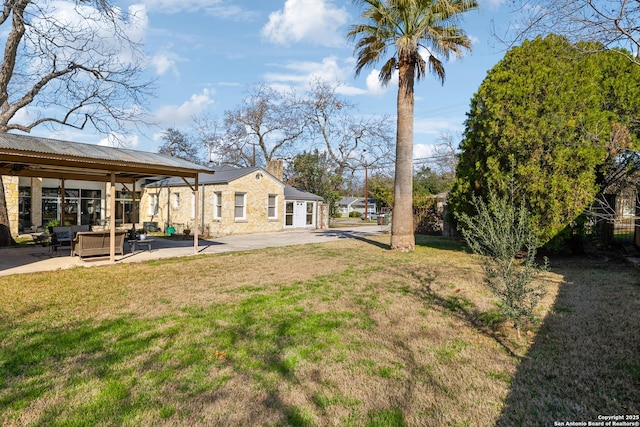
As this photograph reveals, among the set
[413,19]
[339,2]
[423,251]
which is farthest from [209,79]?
[423,251]

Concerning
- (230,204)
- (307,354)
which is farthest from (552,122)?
(230,204)

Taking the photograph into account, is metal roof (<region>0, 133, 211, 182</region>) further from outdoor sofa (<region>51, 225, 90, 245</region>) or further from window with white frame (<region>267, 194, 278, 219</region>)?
window with white frame (<region>267, 194, 278, 219</region>)

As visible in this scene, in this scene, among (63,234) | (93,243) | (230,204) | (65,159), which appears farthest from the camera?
(230,204)

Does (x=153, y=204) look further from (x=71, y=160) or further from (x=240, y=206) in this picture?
(x=71, y=160)

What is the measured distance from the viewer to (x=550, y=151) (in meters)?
9.77

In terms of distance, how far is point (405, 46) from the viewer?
1158cm

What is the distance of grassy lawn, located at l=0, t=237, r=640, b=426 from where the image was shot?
284 centimetres

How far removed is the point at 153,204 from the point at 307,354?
22.6m

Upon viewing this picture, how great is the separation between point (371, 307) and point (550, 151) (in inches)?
304

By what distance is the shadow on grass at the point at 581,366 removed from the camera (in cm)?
285

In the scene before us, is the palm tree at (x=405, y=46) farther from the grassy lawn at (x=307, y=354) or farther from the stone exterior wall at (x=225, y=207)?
the stone exterior wall at (x=225, y=207)

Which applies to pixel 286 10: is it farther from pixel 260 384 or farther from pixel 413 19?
pixel 260 384

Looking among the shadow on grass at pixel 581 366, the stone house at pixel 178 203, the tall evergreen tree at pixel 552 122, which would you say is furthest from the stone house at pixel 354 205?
the shadow on grass at pixel 581 366

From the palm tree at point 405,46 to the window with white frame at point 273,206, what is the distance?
10.2 m
